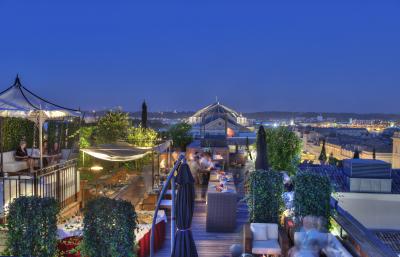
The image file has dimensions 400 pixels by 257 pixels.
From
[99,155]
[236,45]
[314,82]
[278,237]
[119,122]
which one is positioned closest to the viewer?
[278,237]

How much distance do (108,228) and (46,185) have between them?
3243 mm

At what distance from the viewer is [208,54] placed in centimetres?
11269

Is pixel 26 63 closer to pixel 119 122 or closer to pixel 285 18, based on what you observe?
pixel 285 18

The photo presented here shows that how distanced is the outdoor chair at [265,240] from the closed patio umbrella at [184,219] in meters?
1.05

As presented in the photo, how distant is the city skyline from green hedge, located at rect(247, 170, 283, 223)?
43417 millimetres

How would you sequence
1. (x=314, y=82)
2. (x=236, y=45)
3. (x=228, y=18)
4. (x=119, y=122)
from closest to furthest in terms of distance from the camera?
1. (x=119, y=122)
2. (x=228, y=18)
3. (x=236, y=45)
4. (x=314, y=82)

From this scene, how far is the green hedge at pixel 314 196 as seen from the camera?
6.44 m

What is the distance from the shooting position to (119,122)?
17.5 metres

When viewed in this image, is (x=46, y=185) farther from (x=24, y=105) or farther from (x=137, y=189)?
(x=137, y=189)

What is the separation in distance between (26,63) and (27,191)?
94.9m

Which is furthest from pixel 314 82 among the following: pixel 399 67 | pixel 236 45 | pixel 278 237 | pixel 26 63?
pixel 278 237

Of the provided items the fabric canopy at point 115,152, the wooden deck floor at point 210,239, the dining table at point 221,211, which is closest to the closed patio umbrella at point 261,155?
the wooden deck floor at point 210,239

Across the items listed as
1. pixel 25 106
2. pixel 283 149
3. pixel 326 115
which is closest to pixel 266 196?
pixel 25 106

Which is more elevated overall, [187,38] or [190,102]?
[187,38]
